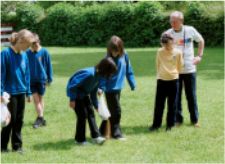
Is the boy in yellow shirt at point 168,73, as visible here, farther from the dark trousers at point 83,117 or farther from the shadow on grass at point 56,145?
the shadow on grass at point 56,145

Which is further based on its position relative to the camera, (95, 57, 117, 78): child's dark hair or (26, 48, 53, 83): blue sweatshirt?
(26, 48, 53, 83): blue sweatshirt

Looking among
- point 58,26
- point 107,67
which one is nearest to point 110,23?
point 58,26

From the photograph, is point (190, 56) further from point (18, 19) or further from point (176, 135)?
point (18, 19)

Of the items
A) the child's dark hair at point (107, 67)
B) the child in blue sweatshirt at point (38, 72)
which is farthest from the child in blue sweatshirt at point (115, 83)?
the child in blue sweatshirt at point (38, 72)

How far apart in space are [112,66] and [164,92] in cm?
171

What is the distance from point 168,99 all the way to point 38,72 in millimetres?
2182

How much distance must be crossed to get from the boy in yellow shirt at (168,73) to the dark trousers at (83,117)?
1259mm

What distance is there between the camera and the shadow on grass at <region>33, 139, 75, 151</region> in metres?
7.12

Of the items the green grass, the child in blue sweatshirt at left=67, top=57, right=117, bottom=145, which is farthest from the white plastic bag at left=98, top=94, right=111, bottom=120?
the green grass

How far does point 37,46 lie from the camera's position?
8.45 meters

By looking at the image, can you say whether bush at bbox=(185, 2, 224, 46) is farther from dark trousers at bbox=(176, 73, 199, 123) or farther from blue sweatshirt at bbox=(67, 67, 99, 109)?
blue sweatshirt at bbox=(67, 67, 99, 109)

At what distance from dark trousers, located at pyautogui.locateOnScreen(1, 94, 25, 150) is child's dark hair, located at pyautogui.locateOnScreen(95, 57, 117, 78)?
42.2 inches

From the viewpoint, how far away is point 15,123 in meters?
6.78

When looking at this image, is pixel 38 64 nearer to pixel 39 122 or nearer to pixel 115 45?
pixel 39 122
